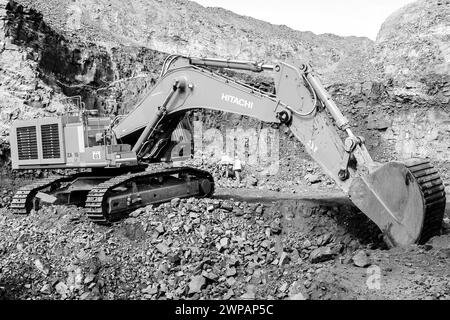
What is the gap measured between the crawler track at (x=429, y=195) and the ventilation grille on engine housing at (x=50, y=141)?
20.1 ft

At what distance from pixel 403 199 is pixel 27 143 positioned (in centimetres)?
710

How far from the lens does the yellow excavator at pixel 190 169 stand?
6.65 meters

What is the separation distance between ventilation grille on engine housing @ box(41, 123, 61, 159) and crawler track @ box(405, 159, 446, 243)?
614cm

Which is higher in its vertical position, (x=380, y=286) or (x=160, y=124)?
(x=160, y=124)

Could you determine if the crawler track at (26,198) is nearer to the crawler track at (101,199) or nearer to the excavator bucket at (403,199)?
the crawler track at (101,199)

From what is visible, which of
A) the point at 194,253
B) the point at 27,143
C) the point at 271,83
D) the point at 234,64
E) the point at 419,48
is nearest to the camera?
the point at 194,253

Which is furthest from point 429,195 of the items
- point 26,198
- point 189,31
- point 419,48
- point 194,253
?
point 189,31

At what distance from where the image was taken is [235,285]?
673 cm

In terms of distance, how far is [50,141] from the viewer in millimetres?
9812

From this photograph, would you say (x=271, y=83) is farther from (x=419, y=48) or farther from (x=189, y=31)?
(x=189, y=31)
